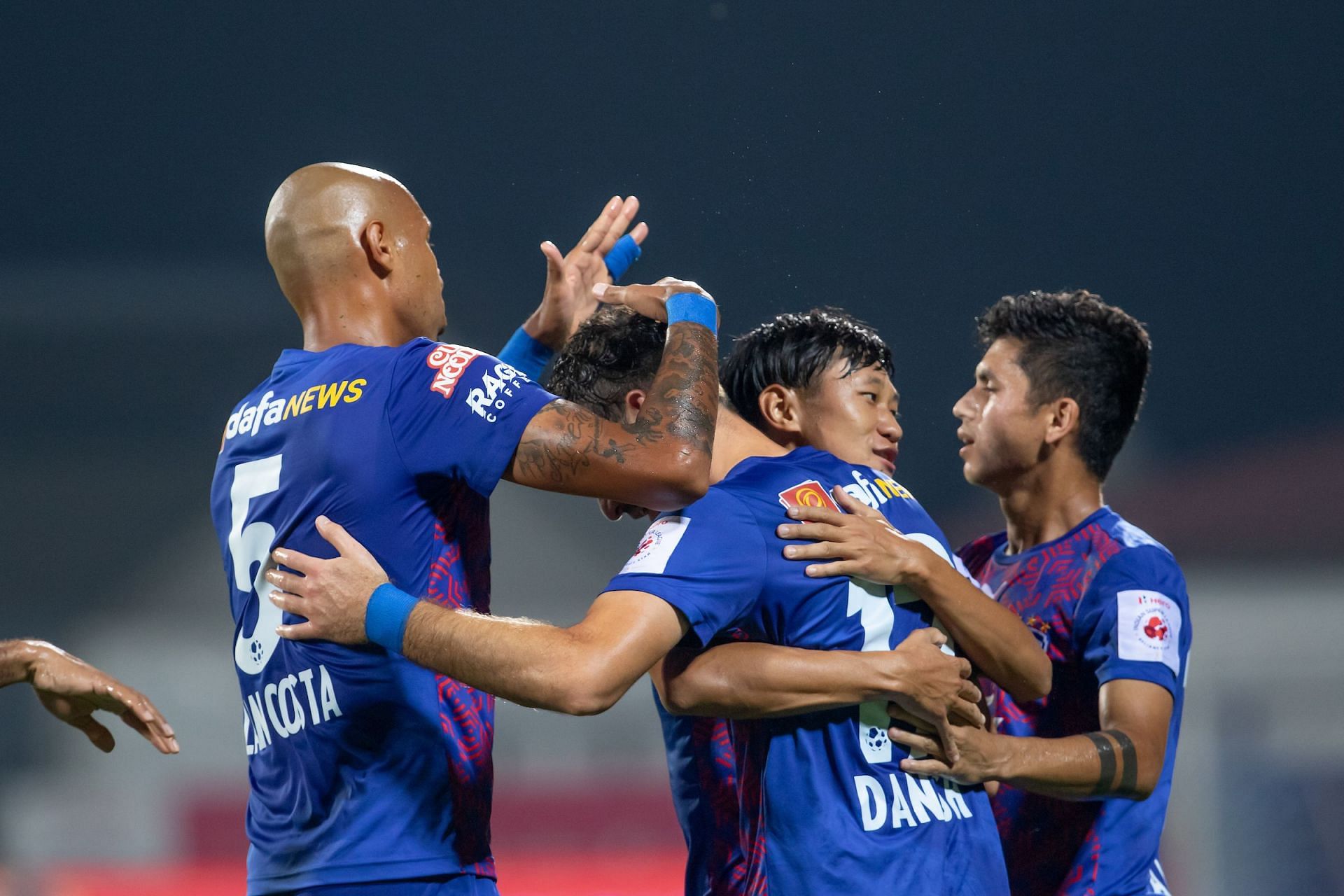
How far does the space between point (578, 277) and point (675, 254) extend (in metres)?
3.56

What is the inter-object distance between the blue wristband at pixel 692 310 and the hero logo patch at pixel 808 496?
11.1 inches

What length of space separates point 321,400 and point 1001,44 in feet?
18.7

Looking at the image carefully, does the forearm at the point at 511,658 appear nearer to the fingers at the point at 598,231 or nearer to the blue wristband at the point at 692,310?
the blue wristband at the point at 692,310

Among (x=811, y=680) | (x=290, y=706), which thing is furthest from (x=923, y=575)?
(x=290, y=706)

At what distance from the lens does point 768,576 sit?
180 cm

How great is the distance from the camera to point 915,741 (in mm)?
1801

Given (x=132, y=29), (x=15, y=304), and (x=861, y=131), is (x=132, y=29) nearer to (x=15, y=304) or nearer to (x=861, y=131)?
(x=15, y=304)


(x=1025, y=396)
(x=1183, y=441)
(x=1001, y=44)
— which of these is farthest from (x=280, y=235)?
(x=1183, y=441)

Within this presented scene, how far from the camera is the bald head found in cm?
203

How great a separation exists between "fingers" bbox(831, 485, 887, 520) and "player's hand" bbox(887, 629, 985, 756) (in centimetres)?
20

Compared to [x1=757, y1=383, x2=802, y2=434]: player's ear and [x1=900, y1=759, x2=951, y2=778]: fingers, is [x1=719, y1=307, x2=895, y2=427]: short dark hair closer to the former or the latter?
[x1=757, y1=383, x2=802, y2=434]: player's ear

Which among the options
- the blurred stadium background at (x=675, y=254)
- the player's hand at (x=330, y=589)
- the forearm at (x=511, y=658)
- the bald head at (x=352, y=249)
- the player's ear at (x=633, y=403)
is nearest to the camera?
the forearm at (x=511, y=658)

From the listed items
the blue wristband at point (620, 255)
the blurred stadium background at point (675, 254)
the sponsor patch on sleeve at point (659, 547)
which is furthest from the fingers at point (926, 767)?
the blurred stadium background at point (675, 254)

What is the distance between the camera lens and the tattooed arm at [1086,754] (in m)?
1.84
